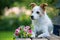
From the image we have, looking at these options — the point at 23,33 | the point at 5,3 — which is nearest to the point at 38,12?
the point at 23,33

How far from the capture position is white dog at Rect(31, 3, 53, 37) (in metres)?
2.39

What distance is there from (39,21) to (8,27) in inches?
31.6

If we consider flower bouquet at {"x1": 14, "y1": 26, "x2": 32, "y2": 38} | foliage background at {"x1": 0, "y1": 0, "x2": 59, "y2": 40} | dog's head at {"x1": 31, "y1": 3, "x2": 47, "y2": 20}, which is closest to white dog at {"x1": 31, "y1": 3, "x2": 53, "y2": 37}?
dog's head at {"x1": 31, "y1": 3, "x2": 47, "y2": 20}

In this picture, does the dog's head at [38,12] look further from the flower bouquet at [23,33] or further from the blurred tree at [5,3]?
the blurred tree at [5,3]

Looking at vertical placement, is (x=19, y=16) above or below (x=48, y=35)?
above

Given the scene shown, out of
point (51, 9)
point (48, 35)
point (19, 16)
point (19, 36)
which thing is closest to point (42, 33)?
point (48, 35)

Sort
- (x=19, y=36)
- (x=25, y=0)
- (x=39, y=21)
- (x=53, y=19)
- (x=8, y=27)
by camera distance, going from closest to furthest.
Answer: (x=19, y=36)
(x=39, y=21)
(x=53, y=19)
(x=25, y=0)
(x=8, y=27)

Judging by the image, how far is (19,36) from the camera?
7.59ft

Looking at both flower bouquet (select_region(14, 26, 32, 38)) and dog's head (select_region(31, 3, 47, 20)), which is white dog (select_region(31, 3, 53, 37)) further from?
flower bouquet (select_region(14, 26, 32, 38))

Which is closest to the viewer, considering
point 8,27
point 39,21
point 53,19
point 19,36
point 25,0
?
point 19,36

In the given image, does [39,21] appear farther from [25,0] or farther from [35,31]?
[25,0]

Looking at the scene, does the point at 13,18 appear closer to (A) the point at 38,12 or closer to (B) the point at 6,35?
(B) the point at 6,35

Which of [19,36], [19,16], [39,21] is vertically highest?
[19,16]

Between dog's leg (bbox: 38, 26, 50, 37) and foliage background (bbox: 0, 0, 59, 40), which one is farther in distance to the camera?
foliage background (bbox: 0, 0, 59, 40)
